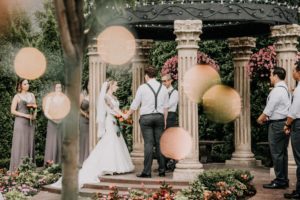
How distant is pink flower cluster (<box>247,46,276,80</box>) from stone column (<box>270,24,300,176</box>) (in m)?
3.90

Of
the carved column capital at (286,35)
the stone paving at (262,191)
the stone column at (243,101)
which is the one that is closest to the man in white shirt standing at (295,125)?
the stone paving at (262,191)

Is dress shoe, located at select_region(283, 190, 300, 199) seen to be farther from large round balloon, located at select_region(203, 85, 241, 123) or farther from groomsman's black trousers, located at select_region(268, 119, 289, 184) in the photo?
large round balloon, located at select_region(203, 85, 241, 123)

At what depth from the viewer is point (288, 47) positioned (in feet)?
41.1

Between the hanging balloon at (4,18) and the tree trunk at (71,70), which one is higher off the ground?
the hanging balloon at (4,18)

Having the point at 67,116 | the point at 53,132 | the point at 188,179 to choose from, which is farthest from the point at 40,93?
the point at 67,116

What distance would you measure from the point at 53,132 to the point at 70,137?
1048 cm

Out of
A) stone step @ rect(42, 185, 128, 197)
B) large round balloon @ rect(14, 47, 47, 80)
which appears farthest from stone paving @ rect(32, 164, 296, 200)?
large round balloon @ rect(14, 47, 47, 80)

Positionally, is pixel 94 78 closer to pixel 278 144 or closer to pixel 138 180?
pixel 138 180

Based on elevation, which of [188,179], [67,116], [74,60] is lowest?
[188,179]

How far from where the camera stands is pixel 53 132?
1486 cm

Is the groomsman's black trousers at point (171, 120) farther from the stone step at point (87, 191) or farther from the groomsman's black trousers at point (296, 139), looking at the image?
the groomsman's black trousers at point (296, 139)

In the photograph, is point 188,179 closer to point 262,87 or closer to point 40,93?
point 262,87

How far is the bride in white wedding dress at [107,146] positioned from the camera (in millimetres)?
12094

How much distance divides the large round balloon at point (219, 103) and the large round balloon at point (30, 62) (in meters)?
6.77
